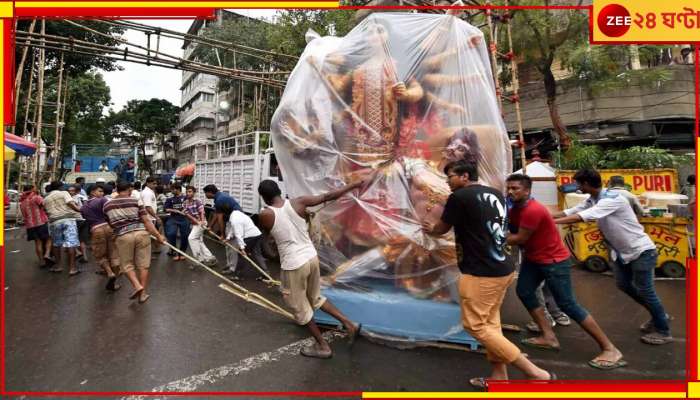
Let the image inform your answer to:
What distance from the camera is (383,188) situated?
3.37 meters

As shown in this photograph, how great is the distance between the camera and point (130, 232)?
451cm

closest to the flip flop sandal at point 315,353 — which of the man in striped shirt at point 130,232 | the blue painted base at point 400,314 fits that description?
the blue painted base at point 400,314

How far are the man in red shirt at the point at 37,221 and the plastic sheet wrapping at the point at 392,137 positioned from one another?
5033 mm

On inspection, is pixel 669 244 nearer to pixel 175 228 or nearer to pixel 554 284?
pixel 554 284

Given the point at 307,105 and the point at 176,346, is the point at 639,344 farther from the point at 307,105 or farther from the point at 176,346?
the point at 176,346

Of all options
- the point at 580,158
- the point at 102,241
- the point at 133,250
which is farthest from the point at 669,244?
the point at 102,241

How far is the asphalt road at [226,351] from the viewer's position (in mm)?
2732

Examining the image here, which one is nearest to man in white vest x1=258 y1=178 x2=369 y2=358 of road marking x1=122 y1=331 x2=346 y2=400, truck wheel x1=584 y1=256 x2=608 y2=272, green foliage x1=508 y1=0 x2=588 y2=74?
road marking x1=122 y1=331 x2=346 y2=400

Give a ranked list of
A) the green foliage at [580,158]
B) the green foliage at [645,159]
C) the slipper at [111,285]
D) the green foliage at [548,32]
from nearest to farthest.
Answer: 1. the slipper at [111,285]
2. the green foliage at [645,159]
3. the green foliage at [580,158]
4. the green foliage at [548,32]

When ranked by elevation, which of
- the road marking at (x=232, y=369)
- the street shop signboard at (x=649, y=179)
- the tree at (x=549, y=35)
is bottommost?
the road marking at (x=232, y=369)

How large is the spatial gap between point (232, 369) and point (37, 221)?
Answer: 542 centimetres

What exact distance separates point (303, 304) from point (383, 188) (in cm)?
119

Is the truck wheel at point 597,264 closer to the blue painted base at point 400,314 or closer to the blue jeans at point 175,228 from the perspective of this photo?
the blue painted base at point 400,314

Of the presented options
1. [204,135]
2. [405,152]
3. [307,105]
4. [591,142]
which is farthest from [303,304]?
[204,135]
